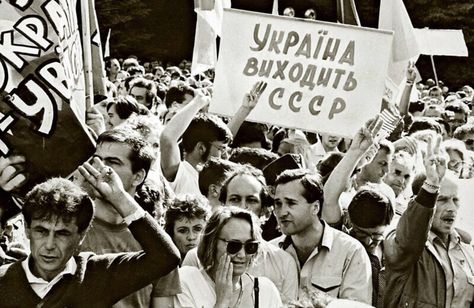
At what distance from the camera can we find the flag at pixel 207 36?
10961 millimetres

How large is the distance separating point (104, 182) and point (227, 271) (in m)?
0.77

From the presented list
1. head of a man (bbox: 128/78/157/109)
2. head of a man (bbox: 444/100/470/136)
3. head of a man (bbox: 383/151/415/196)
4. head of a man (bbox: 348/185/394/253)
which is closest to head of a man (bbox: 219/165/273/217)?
head of a man (bbox: 348/185/394/253)

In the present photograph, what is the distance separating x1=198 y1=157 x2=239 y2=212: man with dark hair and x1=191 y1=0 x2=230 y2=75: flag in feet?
15.9

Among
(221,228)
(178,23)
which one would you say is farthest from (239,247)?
(178,23)

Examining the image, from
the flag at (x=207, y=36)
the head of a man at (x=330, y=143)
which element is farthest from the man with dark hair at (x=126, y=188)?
the flag at (x=207, y=36)

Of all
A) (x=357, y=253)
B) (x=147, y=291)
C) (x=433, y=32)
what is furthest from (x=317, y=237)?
(x=433, y=32)

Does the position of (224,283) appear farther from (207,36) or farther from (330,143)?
(207,36)

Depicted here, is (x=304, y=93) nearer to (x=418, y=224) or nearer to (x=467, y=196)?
(x=467, y=196)

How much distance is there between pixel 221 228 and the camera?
15.6ft

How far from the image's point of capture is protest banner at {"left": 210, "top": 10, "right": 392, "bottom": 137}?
7629 millimetres

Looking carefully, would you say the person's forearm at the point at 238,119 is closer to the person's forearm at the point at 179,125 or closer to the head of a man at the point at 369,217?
the person's forearm at the point at 179,125

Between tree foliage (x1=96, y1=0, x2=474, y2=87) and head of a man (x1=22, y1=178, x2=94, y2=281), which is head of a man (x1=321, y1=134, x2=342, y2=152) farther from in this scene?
tree foliage (x1=96, y1=0, x2=474, y2=87)

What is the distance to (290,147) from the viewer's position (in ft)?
28.0

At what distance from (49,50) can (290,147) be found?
13.7 feet
